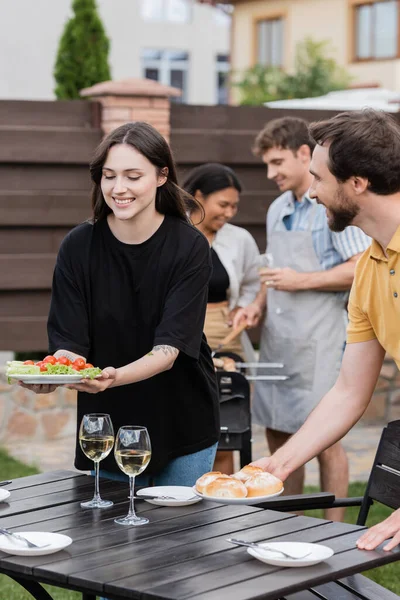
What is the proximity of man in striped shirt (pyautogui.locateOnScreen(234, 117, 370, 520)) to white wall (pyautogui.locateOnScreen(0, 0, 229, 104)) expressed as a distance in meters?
17.1

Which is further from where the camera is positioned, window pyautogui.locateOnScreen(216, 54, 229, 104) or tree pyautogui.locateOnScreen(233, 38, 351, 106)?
window pyautogui.locateOnScreen(216, 54, 229, 104)

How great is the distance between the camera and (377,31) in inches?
959

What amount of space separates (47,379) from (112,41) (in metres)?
23.5

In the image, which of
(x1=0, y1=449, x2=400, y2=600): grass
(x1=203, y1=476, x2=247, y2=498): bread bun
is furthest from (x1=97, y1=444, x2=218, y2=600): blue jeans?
(x1=0, y1=449, x2=400, y2=600): grass

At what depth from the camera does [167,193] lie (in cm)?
377

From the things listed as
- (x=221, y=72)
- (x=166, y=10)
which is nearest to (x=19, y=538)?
(x=166, y=10)

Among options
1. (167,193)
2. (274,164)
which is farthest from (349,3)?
(167,193)

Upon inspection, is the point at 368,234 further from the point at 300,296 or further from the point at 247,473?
the point at 300,296

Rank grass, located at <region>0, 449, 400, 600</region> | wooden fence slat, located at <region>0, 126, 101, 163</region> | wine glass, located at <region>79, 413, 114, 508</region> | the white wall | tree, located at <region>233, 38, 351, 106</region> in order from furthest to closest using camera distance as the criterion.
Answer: the white wall, tree, located at <region>233, 38, 351, 106</region>, wooden fence slat, located at <region>0, 126, 101, 163</region>, grass, located at <region>0, 449, 400, 600</region>, wine glass, located at <region>79, 413, 114, 508</region>

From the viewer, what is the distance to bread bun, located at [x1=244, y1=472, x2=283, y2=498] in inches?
122

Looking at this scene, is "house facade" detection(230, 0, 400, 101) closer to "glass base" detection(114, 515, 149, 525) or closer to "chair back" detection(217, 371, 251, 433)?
"chair back" detection(217, 371, 251, 433)

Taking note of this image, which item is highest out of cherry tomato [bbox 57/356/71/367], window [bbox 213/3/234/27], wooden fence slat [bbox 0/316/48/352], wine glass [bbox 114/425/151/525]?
window [bbox 213/3/234/27]

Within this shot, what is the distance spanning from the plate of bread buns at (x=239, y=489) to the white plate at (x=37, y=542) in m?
0.43

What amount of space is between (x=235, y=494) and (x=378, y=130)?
Result: 1054 mm
